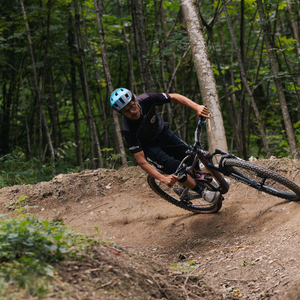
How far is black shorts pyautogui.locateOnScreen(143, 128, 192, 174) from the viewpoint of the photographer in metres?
4.75

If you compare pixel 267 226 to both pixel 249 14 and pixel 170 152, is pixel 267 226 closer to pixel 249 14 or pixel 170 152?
pixel 170 152

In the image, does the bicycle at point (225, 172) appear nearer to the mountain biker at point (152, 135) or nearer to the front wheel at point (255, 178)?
the front wheel at point (255, 178)

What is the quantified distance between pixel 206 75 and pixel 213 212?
8.55 ft

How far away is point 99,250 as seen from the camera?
10.4 feet

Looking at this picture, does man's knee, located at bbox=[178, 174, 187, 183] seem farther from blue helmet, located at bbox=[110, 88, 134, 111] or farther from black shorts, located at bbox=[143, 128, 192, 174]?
blue helmet, located at bbox=[110, 88, 134, 111]

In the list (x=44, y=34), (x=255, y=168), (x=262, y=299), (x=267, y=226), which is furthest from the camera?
(x=44, y=34)

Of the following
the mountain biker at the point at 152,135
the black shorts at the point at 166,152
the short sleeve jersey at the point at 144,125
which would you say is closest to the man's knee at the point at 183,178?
the mountain biker at the point at 152,135

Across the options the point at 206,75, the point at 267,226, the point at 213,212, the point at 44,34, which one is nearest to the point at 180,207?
the point at 213,212

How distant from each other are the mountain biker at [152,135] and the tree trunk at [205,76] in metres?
1.13

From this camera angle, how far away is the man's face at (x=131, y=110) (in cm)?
421

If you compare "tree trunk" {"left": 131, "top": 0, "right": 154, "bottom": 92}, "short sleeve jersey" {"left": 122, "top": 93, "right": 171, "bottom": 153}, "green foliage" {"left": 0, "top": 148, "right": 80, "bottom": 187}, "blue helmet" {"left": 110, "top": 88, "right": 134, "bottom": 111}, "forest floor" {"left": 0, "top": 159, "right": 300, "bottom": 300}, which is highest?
"tree trunk" {"left": 131, "top": 0, "right": 154, "bottom": 92}

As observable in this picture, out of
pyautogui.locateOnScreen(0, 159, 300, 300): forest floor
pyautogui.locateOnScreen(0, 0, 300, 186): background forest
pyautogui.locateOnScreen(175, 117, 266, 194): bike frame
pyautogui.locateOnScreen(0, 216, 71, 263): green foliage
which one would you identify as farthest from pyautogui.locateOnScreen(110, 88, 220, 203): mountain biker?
pyautogui.locateOnScreen(0, 0, 300, 186): background forest

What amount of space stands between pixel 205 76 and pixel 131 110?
222 centimetres

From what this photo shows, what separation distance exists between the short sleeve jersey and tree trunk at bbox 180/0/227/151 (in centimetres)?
139
